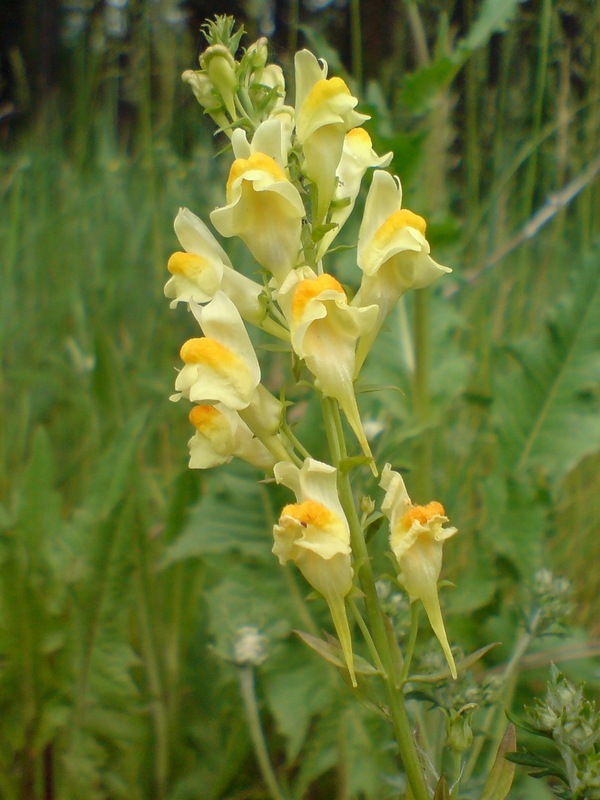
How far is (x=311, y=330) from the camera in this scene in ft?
1.60

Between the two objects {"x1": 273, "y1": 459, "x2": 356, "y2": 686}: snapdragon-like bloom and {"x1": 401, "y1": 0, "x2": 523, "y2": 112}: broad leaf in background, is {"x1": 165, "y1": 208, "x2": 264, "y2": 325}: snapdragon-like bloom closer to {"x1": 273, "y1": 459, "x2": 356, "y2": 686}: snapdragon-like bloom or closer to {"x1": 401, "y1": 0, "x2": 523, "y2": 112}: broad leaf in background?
{"x1": 273, "y1": 459, "x2": 356, "y2": 686}: snapdragon-like bloom

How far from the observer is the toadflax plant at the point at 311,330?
48 centimetres

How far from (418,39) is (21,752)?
46.6 inches

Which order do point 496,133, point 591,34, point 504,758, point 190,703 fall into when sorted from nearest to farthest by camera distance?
1. point 504,758
2. point 190,703
3. point 591,34
4. point 496,133

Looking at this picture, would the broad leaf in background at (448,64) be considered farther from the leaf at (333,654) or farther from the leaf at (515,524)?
the leaf at (333,654)

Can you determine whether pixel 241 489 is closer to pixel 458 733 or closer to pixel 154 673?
pixel 154 673

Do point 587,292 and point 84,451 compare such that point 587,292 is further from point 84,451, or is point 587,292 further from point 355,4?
point 84,451

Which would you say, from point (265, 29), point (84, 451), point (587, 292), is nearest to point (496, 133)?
point (587, 292)

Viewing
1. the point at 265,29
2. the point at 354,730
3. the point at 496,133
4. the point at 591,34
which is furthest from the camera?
the point at 496,133

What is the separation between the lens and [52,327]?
170 cm

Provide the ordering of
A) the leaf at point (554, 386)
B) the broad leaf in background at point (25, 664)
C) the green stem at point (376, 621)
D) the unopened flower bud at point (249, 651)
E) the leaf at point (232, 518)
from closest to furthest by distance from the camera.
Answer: the green stem at point (376, 621) < the unopened flower bud at point (249, 651) < the broad leaf in background at point (25, 664) < the leaf at point (232, 518) < the leaf at point (554, 386)

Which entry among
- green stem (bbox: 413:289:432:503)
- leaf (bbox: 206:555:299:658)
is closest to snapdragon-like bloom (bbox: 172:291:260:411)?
leaf (bbox: 206:555:299:658)

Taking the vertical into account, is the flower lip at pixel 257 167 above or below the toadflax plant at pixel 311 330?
above

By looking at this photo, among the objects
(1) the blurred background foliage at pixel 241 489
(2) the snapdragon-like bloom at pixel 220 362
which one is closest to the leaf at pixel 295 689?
(1) the blurred background foliage at pixel 241 489
